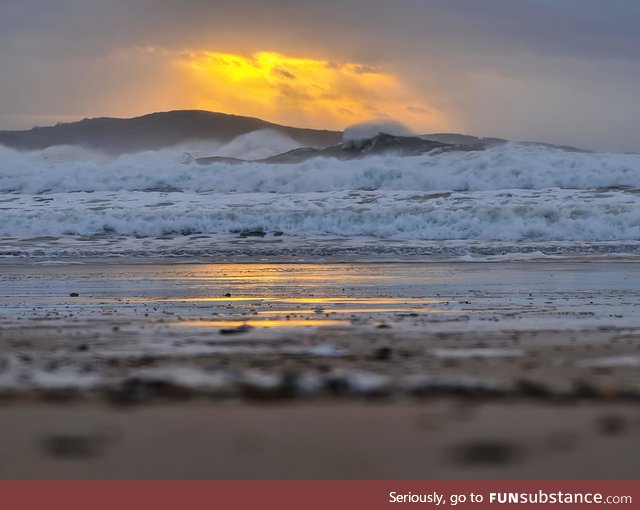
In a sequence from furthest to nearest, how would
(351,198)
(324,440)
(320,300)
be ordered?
(351,198) < (320,300) < (324,440)

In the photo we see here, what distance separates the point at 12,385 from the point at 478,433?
147 centimetres

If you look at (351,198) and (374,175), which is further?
(374,175)

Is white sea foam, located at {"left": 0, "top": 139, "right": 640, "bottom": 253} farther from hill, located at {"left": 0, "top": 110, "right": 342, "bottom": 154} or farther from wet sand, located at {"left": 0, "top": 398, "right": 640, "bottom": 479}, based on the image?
hill, located at {"left": 0, "top": 110, "right": 342, "bottom": 154}

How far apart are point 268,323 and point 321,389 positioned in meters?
1.98

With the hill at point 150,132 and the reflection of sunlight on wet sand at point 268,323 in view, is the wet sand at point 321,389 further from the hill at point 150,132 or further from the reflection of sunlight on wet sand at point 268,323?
the hill at point 150,132

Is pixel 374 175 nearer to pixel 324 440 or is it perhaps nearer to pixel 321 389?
pixel 321 389

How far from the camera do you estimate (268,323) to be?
4562 mm

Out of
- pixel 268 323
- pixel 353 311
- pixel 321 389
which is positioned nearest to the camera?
pixel 321 389

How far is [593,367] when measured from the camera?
302 centimetres

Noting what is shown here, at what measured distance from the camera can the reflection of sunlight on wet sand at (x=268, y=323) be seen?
4.45 meters

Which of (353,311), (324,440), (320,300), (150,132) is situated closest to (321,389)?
(324,440)

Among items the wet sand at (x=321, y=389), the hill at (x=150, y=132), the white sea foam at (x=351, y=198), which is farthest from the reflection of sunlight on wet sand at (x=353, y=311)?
the hill at (x=150, y=132)

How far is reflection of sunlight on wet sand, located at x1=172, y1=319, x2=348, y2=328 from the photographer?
175 inches

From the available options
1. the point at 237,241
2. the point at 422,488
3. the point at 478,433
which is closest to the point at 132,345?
the point at 478,433
